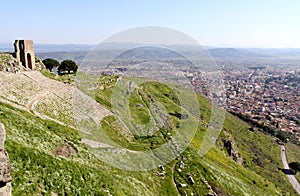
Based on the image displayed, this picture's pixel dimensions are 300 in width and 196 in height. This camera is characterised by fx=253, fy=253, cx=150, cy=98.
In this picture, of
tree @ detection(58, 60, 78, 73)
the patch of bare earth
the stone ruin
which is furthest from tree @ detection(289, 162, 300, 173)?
the stone ruin

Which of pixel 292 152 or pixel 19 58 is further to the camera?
pixel 292 152

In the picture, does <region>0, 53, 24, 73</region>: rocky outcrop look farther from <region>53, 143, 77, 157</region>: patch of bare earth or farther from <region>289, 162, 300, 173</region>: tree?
<region>289, 162, 300, 173</region>: tree

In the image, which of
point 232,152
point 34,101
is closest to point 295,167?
point 232,152

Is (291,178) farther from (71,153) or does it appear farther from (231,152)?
(71,153)

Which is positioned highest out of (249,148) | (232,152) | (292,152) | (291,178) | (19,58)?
(19,58)

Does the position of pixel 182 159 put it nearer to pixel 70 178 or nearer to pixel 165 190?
pixel 165 190

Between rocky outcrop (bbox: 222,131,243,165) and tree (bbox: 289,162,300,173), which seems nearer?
rocky outcrop (bbox: 222,131,243,165)

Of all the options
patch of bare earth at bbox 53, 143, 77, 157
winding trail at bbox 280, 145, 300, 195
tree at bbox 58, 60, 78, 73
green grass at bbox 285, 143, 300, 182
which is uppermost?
tree at bbox 58, 60, 78, 73

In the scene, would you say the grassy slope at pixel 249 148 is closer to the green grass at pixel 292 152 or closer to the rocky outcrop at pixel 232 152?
the rocky outcrop at pixel 232 152
